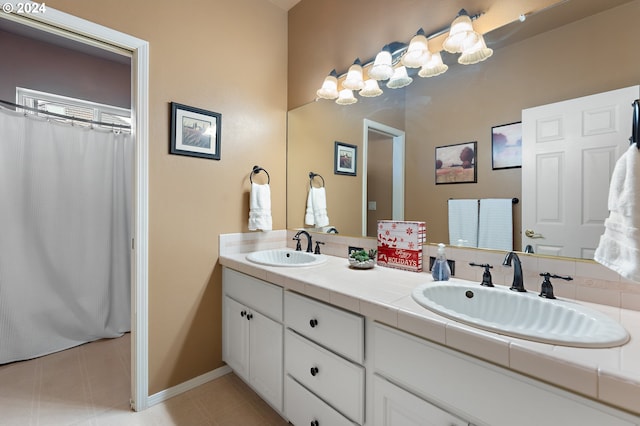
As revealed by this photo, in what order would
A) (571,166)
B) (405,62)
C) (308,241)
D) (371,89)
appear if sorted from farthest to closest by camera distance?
(308,241), (371,89), (405,62), (571,166)

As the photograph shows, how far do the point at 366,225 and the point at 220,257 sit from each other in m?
1.03

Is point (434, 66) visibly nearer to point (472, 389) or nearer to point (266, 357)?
Answer: point (472, 389)

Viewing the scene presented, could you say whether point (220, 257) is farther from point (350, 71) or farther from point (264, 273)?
point (350, 71)

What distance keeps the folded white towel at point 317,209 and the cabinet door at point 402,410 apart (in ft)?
4.12

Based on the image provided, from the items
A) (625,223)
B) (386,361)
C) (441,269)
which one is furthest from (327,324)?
(625,223)

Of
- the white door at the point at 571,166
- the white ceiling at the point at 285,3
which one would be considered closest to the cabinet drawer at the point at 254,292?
the white door at the point at 571,166

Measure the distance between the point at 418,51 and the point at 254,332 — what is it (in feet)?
5.90

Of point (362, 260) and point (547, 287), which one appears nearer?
point (547, 287)

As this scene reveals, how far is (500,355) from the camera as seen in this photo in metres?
0.75

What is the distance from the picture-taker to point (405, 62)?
61.8 inches

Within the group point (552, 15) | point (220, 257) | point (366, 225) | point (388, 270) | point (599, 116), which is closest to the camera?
point (599, 116)

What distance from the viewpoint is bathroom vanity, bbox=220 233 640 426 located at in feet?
2.24

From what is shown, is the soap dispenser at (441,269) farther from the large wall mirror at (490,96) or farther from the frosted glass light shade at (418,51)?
the frosted glass light shade at (418,51)

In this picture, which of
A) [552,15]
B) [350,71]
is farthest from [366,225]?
[552,15]
